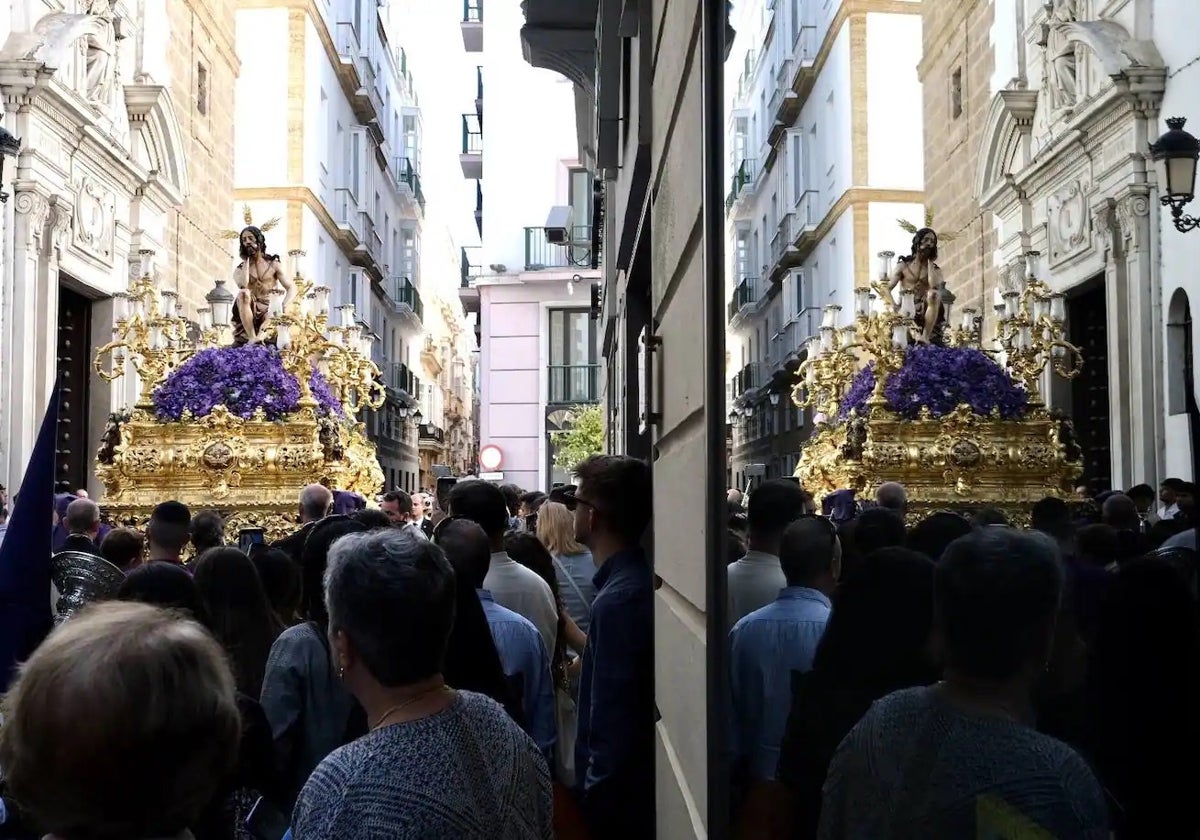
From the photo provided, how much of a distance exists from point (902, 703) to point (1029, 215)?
2.01 m

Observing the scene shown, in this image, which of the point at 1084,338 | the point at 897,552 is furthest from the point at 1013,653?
the point at 1084,338

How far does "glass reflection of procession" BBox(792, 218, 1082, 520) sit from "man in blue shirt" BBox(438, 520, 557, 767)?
42.5 inches

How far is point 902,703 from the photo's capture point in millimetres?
1558

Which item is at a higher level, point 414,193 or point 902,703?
point 414,193

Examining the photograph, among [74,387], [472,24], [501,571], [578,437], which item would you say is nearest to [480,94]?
[472,24]

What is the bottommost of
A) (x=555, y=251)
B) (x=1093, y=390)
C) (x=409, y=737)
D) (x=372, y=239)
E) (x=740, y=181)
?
(x=409, y=737)

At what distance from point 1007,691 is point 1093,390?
36.1 inches

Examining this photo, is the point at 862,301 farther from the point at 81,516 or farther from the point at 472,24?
the point at 472,24

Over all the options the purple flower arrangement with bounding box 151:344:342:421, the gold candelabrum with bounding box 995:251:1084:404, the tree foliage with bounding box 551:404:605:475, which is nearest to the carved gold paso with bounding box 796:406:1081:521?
the gold candelabrum with bounding box 995:251:1084:404

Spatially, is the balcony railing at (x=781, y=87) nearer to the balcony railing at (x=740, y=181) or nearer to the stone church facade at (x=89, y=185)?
the balcony railing at (x=740, y=181)

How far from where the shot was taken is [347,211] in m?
35.0

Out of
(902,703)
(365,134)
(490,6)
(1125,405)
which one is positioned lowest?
(902,703)

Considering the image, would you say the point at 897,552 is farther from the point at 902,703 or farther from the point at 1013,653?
the point at 1013,653

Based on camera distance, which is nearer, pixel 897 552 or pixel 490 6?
pixel 897 552
